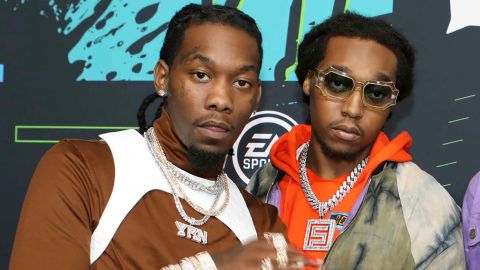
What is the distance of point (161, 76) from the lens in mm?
1733

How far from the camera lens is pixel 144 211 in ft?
5.05

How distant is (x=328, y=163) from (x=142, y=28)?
3.30 ft

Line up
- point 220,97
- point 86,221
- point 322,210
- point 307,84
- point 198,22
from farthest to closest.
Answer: point 307,84, point 322,210, point 198,22, point 220,97, point 86,221

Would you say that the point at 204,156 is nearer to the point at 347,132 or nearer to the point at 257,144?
the point at 347,132

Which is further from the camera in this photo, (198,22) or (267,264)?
(198,22)

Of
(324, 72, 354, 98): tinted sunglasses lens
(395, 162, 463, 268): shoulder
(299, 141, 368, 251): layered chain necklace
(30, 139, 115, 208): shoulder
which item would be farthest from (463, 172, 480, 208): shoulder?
(30, 139, 115, 208): shoulder

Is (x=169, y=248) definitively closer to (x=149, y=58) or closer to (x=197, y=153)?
(x=197, y=153)

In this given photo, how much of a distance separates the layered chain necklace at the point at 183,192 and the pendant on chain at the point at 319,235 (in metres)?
0.55

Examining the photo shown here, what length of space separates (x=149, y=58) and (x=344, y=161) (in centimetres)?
97

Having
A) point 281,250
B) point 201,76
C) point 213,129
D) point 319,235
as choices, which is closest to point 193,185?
point 213,129

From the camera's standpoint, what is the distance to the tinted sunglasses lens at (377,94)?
2188 mm

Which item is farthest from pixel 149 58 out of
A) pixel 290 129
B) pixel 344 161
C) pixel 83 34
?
pixel 344 161

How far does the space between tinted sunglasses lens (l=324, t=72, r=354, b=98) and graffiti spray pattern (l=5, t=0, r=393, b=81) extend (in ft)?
1.62

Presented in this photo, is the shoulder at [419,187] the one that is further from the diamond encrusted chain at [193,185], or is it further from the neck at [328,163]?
the diamond encrusted chain at [193,185]
